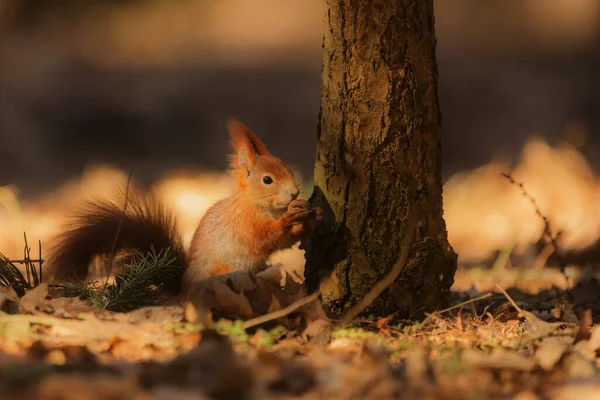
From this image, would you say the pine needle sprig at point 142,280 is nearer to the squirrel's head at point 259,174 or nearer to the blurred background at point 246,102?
the squirrel's head at point 259,174

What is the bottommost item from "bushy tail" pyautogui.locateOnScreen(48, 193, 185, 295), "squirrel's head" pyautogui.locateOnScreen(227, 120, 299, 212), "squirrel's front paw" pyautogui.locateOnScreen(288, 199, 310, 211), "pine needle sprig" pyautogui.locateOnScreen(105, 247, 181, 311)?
"pine needle sprig" pyautogui.locateOnScreen(105, 247, 181, 311)

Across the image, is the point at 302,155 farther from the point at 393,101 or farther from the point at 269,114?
the point at 393,101

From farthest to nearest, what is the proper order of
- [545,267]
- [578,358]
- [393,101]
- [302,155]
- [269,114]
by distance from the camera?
1. [269,114]
2. [302,155]
3. [545,267]
4. [393,101]
5. [578,358]

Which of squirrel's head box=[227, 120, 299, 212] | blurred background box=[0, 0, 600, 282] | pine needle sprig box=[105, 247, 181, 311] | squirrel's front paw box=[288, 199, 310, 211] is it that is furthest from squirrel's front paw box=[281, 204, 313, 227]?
blurred background box=[0, 0, 600, 282]

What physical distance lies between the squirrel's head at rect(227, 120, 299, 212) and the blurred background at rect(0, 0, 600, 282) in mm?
2187

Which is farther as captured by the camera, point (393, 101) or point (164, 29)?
point (164, 29)

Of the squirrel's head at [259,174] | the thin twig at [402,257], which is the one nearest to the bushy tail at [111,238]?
the squirrel's head at [259,174]

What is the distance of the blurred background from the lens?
5441mm

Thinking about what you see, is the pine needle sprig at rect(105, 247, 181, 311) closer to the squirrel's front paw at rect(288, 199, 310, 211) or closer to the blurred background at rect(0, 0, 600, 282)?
the squirrel's front paw at rect(288, 199, 310, 211)

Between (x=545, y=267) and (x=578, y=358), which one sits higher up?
(x=578, y=358)

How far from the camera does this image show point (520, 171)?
5.70 meters

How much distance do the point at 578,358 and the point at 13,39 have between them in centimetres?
832

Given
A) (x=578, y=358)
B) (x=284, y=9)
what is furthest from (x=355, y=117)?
(x=284, y=9)

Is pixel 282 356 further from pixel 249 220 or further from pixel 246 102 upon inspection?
pixel 246 102
